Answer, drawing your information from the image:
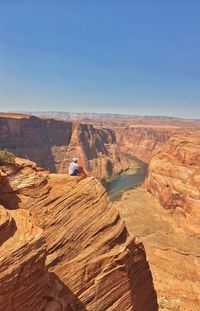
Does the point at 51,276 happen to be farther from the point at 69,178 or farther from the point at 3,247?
the point at 69,178

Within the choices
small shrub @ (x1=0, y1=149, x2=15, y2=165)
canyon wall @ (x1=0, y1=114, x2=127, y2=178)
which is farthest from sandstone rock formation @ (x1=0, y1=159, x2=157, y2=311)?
canyon wall @ (x1=0, y1=114, x2=127, y2=178)

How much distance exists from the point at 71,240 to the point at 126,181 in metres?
98.1

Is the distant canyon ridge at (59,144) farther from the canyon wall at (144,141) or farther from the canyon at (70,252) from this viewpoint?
the canyon at (70,252)

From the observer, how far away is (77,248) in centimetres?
1627

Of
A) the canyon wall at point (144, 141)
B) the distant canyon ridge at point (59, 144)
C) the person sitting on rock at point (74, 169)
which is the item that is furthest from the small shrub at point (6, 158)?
the canyon wall at point (144, 141)

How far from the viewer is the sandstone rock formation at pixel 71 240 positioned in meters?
13.2

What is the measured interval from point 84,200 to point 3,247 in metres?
6.18

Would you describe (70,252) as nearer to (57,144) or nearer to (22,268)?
(22,268)

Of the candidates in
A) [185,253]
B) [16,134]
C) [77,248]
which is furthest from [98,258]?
[16,134]

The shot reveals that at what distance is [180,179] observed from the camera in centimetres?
6438

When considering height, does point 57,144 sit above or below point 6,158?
below

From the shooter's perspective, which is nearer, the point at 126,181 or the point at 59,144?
the point at 126,181

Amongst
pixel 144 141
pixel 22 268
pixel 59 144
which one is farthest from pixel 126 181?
pixel 22 268

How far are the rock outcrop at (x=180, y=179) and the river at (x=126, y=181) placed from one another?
50.0ft
